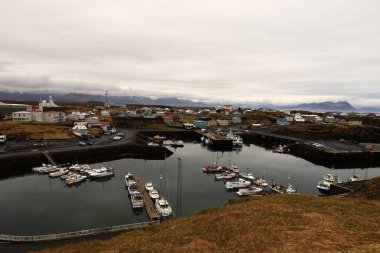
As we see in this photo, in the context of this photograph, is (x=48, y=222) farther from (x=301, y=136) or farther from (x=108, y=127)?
(x=301, y=136)

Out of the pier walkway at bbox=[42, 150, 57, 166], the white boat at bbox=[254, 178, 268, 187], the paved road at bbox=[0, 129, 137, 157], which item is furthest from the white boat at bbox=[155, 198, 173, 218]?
the paved road at bbox=[0, 129, 137, 157]

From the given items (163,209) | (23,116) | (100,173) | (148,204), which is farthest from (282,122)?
(163,209)

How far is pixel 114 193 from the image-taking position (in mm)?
48219

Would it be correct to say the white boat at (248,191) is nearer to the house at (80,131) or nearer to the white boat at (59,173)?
the white boat at (59,173)

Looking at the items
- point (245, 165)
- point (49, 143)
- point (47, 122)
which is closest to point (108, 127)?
point (47, 122)

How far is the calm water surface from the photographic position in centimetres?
3669

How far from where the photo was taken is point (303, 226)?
1998cm

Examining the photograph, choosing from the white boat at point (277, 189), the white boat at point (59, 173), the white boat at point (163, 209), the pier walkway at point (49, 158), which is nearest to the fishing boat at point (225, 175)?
the white boat at point (277, 189)

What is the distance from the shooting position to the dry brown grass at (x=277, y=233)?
670 inches

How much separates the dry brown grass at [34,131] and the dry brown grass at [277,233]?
69.2 m

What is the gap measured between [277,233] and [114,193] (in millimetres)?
34674

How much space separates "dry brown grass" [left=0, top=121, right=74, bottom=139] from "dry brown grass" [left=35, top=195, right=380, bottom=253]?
6921cm

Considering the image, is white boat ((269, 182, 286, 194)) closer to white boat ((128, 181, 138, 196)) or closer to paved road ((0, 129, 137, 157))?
white boat ((128, 181, 138, 196))

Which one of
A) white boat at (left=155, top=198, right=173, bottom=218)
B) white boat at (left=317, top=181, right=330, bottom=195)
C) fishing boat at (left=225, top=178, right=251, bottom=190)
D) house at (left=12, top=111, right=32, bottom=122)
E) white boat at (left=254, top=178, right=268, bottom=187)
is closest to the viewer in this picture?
white boat at (left=155, top=198, right=173, bottom=218)
